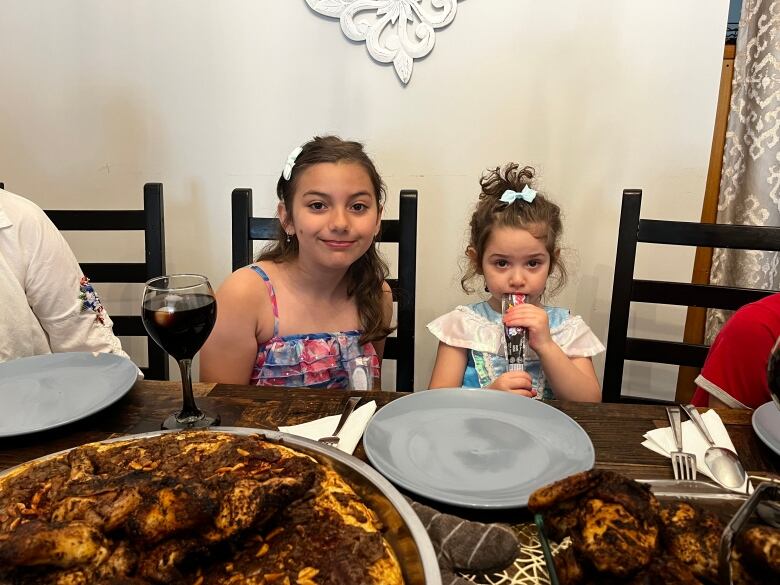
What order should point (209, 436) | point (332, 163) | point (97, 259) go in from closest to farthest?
point (209, 436) → point (332, 163) → point (97, 259)

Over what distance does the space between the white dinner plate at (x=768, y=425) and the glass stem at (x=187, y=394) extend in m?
0.81

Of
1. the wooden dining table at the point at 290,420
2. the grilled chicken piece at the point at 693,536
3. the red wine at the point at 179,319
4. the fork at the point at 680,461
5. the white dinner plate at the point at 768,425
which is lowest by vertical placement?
the wooden dining table at the point at 290,420

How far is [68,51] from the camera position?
6.66 ft

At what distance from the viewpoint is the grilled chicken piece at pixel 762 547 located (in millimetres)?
380

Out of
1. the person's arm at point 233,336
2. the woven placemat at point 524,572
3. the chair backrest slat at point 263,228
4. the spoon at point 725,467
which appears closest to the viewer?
the woven placemat at point 524,572

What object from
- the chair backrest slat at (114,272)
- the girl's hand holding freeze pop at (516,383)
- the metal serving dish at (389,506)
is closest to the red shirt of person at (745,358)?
the girl's hand holding freeze pop at (516,383)

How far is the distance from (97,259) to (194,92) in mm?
799

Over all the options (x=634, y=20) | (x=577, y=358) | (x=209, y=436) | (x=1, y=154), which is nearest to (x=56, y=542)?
(x=209, y=436)

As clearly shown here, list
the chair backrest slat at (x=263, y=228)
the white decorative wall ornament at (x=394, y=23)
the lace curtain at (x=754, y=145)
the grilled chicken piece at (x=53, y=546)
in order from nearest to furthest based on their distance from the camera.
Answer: the grilled chicken piece at (x=53, y=546) → the chair backrest slat at (x=263, y=228) → the lace curtain at (x=754, y=145) → the white decorative wall ornament at (x=394, y=23)

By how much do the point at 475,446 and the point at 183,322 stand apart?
0.46 m

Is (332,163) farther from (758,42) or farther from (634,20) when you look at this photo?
(758,42)

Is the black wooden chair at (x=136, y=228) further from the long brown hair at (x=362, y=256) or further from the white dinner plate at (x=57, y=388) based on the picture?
the white dinner plate at (x=57, y=388)

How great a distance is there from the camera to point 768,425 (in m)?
0.82

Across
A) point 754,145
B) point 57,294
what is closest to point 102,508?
point 57,294
